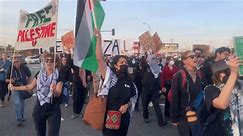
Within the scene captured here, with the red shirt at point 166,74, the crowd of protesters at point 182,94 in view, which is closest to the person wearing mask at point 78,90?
the red shirt at point 166,74

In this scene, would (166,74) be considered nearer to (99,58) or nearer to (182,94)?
(182,94)

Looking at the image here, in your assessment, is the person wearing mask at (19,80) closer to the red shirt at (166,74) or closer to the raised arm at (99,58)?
the red shirt at (166,74)

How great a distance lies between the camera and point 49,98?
514cm

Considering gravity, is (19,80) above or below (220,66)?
below

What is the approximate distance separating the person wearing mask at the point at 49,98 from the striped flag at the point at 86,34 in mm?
367

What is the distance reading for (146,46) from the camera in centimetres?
1117

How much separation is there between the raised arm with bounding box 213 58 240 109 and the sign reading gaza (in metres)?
2.84

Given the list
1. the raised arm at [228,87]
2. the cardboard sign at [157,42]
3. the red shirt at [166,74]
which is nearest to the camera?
the raised arm at [228,87]

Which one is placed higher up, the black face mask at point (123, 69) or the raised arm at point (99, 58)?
the raised arm at point (99, 58)

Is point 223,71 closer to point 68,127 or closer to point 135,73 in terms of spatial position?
point 68,127

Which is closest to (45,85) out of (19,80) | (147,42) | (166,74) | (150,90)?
(19,80)

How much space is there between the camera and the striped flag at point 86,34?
497cm

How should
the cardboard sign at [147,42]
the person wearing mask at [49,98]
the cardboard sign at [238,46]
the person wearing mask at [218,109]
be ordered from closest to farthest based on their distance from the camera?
the person wearing mask at [218,109], the cardboard sign at [238,46], the person wearing mask at [49,98], the cardboard sign at [147,42]

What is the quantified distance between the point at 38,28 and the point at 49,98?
112 cm
